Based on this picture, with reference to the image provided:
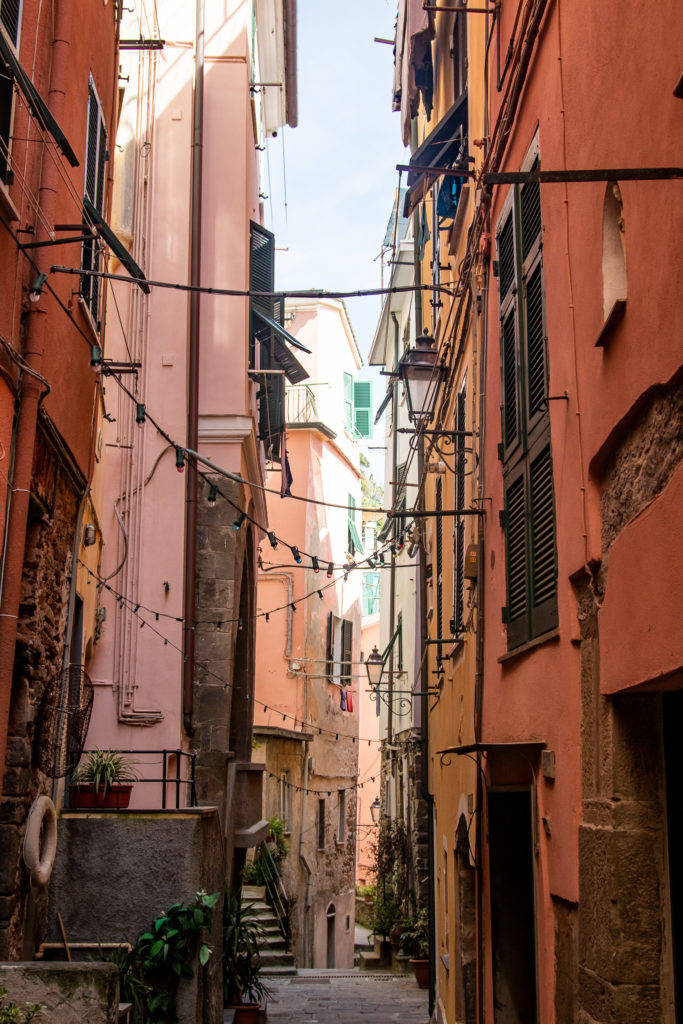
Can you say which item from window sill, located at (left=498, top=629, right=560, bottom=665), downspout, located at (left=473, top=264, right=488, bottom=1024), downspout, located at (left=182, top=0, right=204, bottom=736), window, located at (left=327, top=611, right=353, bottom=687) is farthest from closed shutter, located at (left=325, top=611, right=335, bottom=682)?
window sill, located at (left=498, top=629, right=560, bottom=665)

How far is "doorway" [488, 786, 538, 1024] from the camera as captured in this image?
7051mm

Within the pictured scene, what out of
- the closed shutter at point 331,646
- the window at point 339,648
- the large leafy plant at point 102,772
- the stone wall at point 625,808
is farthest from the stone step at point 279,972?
the stone wall at point 625,808

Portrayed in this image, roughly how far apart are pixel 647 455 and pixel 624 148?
1096mm

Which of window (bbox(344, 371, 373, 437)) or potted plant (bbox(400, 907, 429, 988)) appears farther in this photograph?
window (bbox(344, 371, 373, 437))

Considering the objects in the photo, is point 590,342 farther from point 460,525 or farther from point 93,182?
point 93,182

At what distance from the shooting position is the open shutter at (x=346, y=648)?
29844 millimetres

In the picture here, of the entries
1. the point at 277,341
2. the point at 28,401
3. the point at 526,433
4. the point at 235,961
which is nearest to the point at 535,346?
the point at 526,433

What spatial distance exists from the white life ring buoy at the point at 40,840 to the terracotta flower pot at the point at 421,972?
387 inches

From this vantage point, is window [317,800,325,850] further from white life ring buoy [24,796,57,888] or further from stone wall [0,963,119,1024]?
stone wall [0,963,119,1024]

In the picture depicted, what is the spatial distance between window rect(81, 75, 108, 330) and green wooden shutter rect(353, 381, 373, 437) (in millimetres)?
26052

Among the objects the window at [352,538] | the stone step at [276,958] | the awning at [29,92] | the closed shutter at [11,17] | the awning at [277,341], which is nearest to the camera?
the awning at [29,92]

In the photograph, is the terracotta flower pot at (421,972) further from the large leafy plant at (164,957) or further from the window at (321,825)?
the window at (321,825)

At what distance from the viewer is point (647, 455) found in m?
3.89

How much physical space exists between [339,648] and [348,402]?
793 cm
